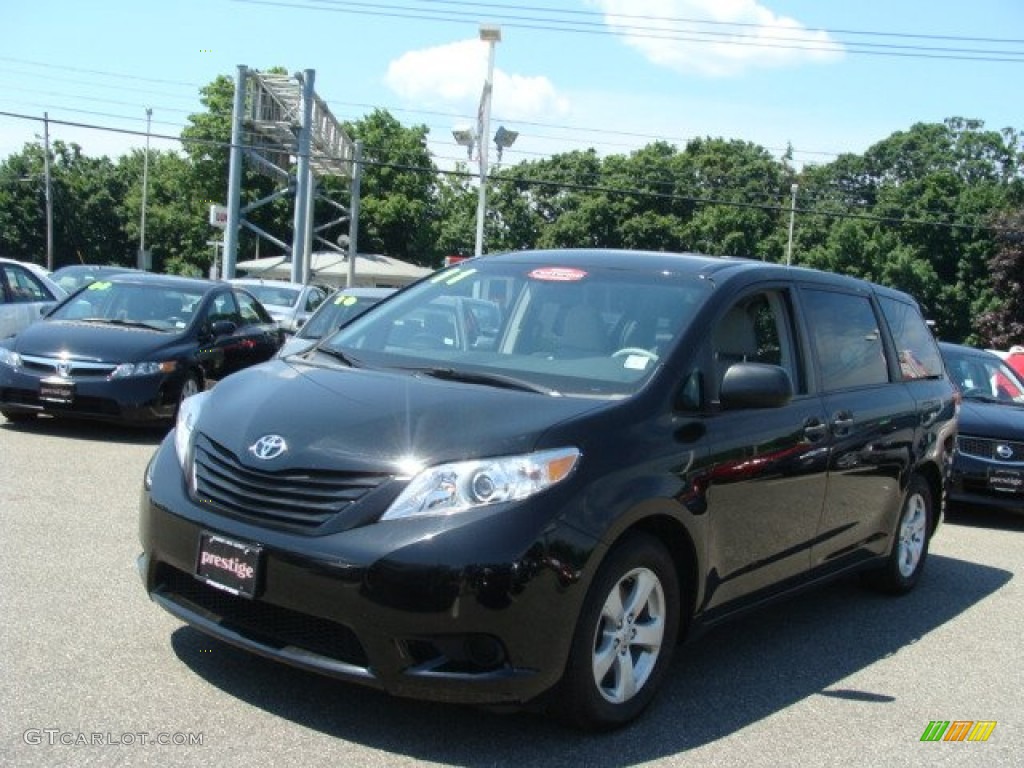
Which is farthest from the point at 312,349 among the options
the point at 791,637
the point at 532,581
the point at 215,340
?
the point at 215,340

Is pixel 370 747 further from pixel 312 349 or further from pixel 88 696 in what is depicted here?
pixel 312 349

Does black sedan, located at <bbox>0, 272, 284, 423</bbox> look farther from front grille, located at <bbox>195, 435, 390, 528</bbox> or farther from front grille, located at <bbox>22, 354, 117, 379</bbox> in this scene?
front grille, located at <bbox>195, 435, 390, 528</bbox>

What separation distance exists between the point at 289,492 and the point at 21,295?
10.1m

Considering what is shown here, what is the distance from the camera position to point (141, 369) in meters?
9.95

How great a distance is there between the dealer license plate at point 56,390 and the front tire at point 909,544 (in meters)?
6.93

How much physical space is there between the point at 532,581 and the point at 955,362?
8829 mm

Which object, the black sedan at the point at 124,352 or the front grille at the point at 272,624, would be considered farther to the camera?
the black sedan at the point at 124,352

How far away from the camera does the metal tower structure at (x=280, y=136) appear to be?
91.6 feet

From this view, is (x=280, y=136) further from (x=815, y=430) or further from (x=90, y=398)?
(x=815, y=430)

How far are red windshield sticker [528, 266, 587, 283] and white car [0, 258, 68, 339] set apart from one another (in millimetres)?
8694

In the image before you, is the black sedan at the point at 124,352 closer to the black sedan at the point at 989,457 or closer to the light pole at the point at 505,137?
the black sedan at the point at 989,457

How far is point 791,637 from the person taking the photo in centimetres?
552

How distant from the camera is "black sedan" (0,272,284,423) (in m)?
9.68

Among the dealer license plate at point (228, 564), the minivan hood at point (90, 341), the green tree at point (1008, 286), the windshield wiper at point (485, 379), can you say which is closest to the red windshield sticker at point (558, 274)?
the windshield wiper at point (485, 379)
